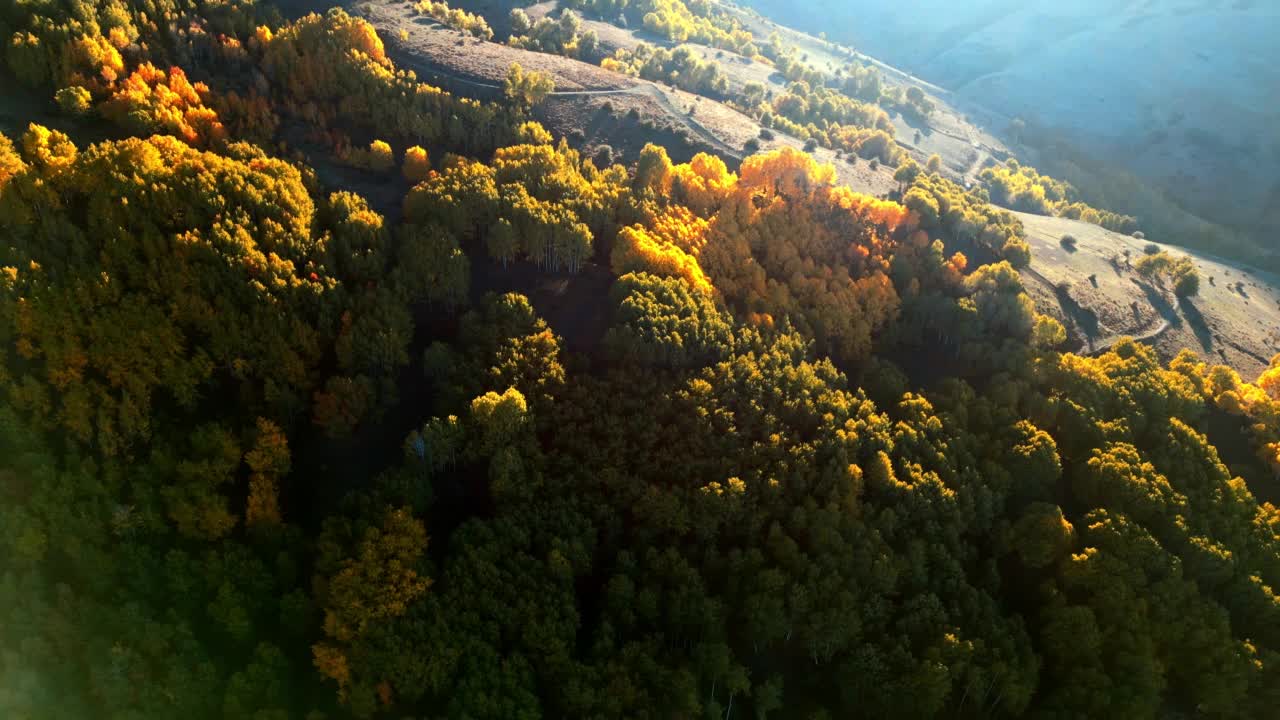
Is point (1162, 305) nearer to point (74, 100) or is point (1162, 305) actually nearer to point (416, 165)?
point (416, 165)

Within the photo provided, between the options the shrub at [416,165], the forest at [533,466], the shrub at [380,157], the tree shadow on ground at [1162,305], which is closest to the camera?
the forest at [533,466]

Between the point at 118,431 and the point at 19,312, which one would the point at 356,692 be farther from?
the point at 19,312

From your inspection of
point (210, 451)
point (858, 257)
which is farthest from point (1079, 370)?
point (210, 451)


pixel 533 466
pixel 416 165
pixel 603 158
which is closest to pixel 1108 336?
pixel 603 158

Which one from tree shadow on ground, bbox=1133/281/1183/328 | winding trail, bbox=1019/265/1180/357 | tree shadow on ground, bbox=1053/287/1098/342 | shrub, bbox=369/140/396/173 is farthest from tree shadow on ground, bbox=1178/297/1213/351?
shrub, bbox=369/140/396/173

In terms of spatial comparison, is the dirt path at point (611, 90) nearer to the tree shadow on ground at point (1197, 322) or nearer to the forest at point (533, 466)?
the forest at point (533, 466)

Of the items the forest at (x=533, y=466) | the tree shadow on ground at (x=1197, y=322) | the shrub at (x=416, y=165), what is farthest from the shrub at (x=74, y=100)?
the tree shadow on ground at (x=1197, y=322)

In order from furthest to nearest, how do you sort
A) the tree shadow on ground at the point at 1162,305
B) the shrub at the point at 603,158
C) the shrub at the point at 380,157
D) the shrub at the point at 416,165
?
the shrub at the point at 603,158 → the tree shadow on ground at the point at 1162,305 → the shrub at the point at 380,157 → the shrub at the point at 416,165

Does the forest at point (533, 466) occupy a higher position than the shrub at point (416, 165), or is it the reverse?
the shrub at point (416, 165)
